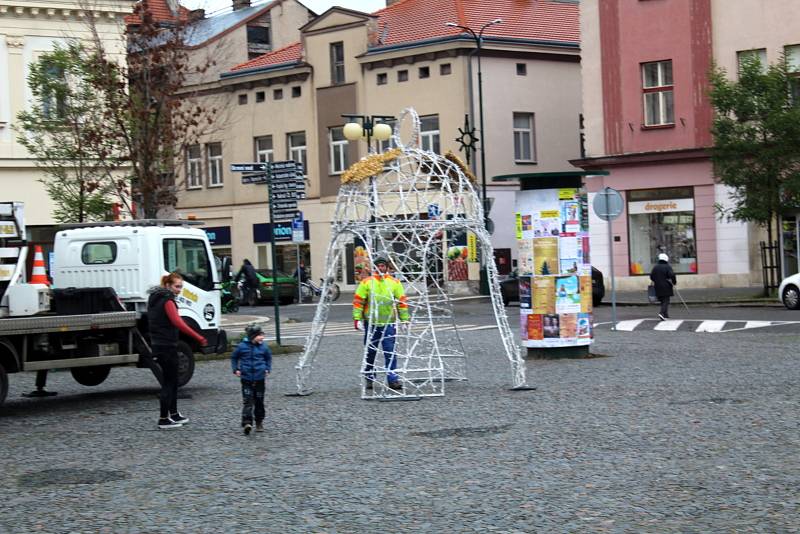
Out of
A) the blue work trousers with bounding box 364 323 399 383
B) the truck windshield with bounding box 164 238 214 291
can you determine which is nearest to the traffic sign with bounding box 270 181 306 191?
the truck windshield with bounding box 164 238 214 291

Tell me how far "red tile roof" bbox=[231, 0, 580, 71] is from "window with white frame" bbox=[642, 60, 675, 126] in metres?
10.3

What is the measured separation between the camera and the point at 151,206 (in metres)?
26.5

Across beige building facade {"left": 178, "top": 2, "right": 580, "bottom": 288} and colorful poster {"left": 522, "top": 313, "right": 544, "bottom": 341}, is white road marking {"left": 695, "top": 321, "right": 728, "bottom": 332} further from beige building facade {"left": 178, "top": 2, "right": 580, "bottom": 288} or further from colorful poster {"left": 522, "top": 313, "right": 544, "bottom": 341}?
beige building facade {"left": 178, "top": 2, "right": 580, "bottom": 288}

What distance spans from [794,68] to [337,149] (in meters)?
22.7

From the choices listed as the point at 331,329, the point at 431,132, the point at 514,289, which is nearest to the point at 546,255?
the point at 331,329

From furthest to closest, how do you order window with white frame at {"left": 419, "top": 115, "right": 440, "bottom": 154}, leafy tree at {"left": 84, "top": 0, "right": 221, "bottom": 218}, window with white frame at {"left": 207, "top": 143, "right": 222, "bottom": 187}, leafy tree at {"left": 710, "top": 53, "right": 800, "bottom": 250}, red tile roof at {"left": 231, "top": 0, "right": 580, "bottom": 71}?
window with white frame at {"left": 207, "top": 143, "right": 222, "bottom": 187} → red tile roof at {"left": 231, "top": 0, "right": 580, "bottom": 71} → window with white frame at {"left": 419, "top": 115, "right": 440, "bottom": 154} → leafy tree at {"left": 710, "top": 53, "right": 800, "bottom": 250} → leafy tree at {"left": 84, "top": 0, "right": 221, "bottom": 218}

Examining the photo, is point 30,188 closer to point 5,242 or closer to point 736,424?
point 5,242

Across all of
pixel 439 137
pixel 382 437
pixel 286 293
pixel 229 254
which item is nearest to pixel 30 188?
pixel 286 293

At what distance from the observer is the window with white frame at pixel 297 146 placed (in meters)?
60.6

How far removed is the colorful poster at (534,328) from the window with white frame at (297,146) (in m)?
39.8

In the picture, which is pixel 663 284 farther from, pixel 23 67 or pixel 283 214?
pixel 23 67

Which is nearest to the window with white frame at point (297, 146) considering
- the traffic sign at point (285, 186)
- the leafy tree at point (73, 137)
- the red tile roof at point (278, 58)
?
the red tile roof at point (278, 58)

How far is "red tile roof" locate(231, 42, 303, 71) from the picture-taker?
60906 mm

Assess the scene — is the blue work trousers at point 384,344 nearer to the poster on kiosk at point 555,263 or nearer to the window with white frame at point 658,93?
the poster on kiosk at point 555,263
